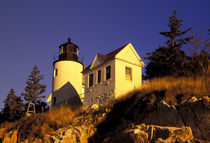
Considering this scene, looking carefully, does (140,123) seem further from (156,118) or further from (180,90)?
(180,90)

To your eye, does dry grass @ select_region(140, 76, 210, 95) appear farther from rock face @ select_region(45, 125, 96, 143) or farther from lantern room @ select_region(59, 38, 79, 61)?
lantern room @ select_region(59, 38, 79, 61)

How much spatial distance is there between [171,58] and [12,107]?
24.9 meters

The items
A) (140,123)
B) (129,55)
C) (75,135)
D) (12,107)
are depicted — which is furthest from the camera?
(12,107)

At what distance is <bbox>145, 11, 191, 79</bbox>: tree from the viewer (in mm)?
23750

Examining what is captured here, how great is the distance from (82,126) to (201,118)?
7752mm

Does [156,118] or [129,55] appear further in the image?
[129,55]

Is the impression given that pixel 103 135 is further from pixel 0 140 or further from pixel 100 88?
pixel 0 140

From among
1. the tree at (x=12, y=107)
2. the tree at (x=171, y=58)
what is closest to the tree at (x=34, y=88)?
the tree at (x=12, y=107)

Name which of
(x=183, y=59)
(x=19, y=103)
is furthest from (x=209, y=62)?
(x=19, y=103)

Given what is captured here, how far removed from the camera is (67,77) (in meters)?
31.1

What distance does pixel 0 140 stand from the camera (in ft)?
65.4

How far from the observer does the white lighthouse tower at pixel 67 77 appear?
30.4 m

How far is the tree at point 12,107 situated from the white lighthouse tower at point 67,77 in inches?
308

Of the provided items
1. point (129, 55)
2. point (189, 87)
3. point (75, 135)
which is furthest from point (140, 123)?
point (129, 55)
